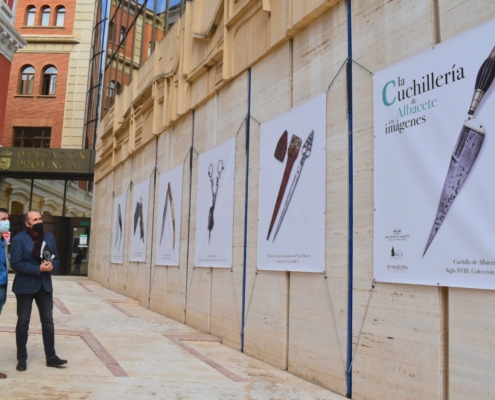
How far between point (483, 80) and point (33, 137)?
3424 centimetres

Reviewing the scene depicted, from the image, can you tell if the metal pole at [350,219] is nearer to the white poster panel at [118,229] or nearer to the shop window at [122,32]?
the white poster panel at [118,229]

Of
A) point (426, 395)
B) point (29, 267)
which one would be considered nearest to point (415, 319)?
point (426, 395)

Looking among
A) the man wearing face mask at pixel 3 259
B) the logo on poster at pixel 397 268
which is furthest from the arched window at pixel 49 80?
the logo on poster at pixel 397 268

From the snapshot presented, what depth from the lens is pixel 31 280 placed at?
646 centimetres

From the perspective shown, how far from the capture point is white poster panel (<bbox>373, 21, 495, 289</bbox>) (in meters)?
4.59

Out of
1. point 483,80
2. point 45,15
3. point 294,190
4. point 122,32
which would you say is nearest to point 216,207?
point 294,190

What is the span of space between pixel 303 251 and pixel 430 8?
315 cm

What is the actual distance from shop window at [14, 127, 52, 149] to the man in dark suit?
3030cm

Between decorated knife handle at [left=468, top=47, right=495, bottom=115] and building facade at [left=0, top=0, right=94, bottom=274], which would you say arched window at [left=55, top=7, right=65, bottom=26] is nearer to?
building facade at [left=0, top=0, right=94, bottom=274]

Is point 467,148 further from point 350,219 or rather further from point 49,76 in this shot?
point 49,76

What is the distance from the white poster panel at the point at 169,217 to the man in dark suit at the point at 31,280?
17.5ft

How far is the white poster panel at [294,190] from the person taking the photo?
680 centimetres

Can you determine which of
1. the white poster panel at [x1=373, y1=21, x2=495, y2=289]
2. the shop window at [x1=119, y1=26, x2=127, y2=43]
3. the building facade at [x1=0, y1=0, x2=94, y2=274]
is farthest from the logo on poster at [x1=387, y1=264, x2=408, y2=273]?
the building facade at [x1=0, y1=0, x2=94, y2=274]

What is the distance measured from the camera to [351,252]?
608 cm
